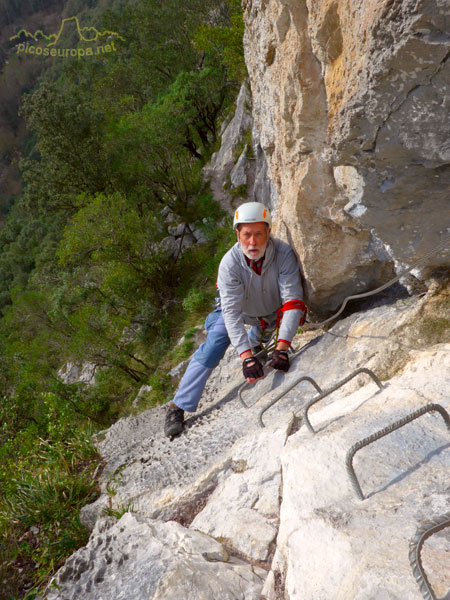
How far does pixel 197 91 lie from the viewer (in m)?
17.6

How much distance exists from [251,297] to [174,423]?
165cm

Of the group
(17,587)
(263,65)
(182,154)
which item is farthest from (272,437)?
(182,154)

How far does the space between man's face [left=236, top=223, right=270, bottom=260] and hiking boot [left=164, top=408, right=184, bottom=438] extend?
1.99 meters

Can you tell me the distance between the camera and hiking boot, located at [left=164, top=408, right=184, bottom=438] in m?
4.26

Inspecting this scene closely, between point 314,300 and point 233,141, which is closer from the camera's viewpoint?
point 314,300

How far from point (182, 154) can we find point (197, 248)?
4.28 m

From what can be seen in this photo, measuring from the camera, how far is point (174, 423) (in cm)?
430

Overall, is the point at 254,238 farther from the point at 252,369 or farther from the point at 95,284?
the point at 95,284

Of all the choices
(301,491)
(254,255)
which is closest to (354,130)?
(254,255)

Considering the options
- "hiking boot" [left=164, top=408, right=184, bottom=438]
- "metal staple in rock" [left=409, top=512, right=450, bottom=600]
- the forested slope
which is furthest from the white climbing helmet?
the forested slope

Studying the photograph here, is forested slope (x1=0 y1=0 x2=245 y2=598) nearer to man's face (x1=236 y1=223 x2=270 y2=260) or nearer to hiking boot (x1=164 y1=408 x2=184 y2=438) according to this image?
hiking boot (x1=164 y1=408 x2=184 y2=438)

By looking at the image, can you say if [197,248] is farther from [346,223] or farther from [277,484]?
[277,484]

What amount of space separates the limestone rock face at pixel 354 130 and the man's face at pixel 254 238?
36 centimetres

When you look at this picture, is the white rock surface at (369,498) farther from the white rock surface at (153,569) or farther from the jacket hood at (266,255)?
the jacket hood at (266,255)
